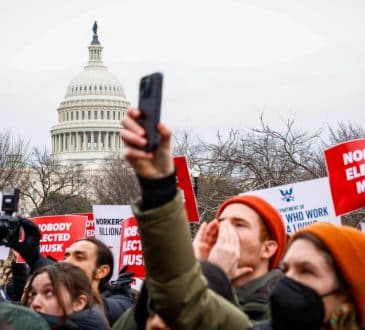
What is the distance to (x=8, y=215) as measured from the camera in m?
6.18

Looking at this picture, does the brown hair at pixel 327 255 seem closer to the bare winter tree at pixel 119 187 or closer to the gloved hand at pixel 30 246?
the gloved hand at pixel 30 246

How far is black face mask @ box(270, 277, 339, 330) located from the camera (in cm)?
406

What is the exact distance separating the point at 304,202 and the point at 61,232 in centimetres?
339

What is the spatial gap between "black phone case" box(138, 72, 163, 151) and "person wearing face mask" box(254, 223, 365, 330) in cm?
79

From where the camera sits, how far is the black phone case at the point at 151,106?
11.8ft

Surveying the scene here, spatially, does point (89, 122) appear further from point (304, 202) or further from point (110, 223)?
point (304, 202)

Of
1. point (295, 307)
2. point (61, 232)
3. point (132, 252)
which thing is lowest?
point (295, 307)

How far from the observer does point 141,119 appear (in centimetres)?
362

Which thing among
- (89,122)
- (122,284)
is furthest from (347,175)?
(89,122)

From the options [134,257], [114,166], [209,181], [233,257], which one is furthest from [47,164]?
[233,257]

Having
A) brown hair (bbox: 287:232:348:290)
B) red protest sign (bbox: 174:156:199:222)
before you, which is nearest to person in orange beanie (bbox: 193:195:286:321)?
brown hair (bbox: 287:232:348:290)

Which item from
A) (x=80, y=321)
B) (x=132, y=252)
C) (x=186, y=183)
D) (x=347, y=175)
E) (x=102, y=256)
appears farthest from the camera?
(x=132, y=252)

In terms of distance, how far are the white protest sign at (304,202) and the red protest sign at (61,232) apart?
2780 millimetres

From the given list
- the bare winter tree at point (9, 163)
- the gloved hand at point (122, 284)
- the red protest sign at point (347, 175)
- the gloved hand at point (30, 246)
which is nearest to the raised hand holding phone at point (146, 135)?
the gloved hand at point (30, 246)
